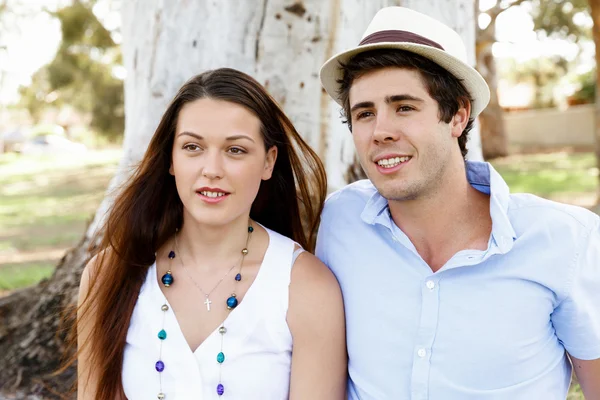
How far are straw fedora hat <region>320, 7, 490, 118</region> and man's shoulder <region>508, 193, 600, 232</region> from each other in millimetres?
482

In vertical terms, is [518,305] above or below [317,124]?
below

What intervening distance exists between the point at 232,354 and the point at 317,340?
0.31 m

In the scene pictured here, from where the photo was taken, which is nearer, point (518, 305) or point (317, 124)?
point (518, 305)

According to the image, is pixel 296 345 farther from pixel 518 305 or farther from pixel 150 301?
pixel 518 305

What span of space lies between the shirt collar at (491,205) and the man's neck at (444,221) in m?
0.07

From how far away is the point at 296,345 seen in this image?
2.43 m

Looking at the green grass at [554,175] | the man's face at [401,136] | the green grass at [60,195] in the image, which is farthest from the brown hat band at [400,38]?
the green grass at [554,175]

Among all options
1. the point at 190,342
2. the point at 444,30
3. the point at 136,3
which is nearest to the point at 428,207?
the point at 444,30

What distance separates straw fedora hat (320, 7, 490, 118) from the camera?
240 cm

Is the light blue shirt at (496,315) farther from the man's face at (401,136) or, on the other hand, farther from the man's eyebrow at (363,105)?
the man's eyebrow at (363,105)

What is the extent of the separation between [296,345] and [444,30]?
4.18 ft

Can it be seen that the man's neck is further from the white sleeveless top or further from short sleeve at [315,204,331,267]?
the white sleeveless top

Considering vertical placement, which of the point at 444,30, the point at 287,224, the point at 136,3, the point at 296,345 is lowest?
the point at 296,345

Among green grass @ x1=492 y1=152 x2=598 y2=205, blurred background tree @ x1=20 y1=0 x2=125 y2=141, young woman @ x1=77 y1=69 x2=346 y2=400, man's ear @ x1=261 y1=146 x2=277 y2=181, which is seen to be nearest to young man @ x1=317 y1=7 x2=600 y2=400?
young woman @ x1=77 y1=69 x2=346 y2=400
